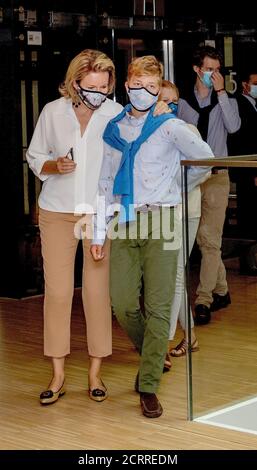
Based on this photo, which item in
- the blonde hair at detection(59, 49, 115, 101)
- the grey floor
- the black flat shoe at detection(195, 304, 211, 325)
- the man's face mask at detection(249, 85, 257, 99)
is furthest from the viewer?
the man's face mask at detection(249, 85, 257, 99)

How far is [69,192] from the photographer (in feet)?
15.9

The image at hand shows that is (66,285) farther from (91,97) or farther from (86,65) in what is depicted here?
(86,65)

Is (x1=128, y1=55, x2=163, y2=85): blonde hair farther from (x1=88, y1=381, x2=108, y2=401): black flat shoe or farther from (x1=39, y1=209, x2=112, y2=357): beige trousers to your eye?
(x1=88, y1=381, x2=108, y2=401): black flat shoe

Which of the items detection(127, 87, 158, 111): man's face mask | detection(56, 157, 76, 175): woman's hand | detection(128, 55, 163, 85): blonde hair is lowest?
detection(56, 157, 76, 175): woman's hand

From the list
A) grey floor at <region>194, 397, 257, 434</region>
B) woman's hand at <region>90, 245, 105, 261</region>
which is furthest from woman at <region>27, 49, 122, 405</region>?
grey floor at <region>194, 397, 257, 434</region>

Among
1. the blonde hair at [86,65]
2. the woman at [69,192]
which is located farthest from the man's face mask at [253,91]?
the blonde hair at [86,65]

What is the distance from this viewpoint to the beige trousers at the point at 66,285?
488 centimetres

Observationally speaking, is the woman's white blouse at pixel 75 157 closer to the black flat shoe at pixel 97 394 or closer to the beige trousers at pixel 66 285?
the beige trousers at pixel 66 285

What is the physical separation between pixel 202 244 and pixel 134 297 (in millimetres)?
402

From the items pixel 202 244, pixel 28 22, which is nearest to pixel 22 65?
pixel 28 22

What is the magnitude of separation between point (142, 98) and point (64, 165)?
447 millimetres

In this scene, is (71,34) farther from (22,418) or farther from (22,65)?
(22,418)

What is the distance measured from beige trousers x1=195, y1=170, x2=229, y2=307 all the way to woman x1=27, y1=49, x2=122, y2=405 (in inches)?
18.5

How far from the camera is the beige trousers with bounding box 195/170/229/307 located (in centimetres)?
455
